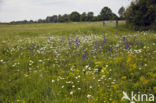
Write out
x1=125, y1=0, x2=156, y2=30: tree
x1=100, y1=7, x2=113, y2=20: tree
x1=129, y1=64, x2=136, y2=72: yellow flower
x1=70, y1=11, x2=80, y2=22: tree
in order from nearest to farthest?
x1=129, y1=64, x2=136, y2=72: yellow flower
x1=125, y1=0, x2=156, y2=30: tree
x1=100, y1=7, x2=113, y2=20: tree
x1=70, y1=11, x2=80, y2=22: tree

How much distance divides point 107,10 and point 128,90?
2558 inches

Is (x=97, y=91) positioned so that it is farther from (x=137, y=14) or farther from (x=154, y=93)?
(x=137, y=14)

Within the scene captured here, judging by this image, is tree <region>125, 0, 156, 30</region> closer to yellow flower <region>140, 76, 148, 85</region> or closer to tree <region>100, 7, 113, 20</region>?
yellow flower <region>140, 76, 148, 85</region>

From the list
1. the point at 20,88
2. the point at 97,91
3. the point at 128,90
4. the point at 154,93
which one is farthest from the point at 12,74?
the point at 154,93

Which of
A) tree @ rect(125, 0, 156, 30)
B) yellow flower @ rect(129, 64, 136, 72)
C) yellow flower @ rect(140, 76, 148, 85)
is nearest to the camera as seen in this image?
yellow flower @ rect(140, 76, 148, 85)

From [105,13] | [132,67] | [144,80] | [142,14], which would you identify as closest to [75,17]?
[105,13]

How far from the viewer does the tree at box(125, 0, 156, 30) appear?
18750mm

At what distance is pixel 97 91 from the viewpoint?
3314mm

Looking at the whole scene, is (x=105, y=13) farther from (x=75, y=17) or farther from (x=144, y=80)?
(x=144, y=80)

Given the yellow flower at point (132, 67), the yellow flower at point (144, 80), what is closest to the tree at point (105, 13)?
the yellow flower at point (132, 67)

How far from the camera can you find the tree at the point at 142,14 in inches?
738

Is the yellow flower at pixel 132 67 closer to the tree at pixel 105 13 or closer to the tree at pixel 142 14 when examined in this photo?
the tree at pixel 142 14

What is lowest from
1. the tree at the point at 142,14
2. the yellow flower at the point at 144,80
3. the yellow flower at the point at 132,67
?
the yellow flower at the point at 144,80

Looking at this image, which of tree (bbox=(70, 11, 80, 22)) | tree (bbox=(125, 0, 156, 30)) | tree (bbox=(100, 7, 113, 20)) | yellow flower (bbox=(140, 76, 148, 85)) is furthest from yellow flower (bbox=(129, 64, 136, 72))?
tree (bbox=(70, 11, 80, 22))
